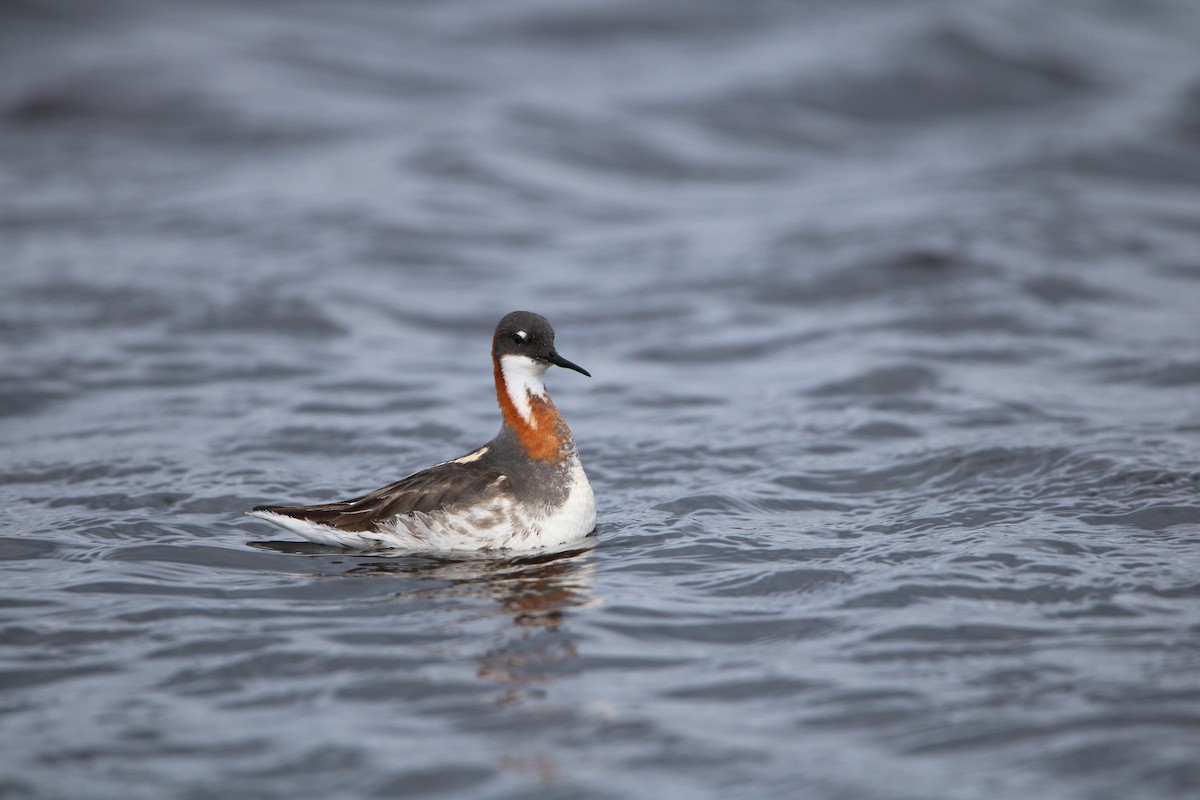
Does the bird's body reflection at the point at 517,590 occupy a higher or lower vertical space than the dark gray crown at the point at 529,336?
lower

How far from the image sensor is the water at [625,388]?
19.2 ft

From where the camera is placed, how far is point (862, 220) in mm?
16609

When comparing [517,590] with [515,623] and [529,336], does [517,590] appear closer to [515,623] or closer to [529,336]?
[515,623]

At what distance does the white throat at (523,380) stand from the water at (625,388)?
3.41ft

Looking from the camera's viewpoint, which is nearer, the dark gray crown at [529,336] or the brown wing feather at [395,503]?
the brown wing feather at [395,503]

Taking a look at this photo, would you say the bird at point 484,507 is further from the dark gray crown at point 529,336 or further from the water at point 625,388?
the water at point 625,388

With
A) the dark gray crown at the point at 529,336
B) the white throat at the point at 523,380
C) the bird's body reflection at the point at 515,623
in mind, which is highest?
the dark gray crown at the point at 529,336

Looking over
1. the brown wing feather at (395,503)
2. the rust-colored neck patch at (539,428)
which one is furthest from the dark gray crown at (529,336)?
the brown wing feather at (395,503)

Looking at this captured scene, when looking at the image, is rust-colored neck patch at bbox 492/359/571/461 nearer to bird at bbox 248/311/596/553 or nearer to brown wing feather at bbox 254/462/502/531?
bird at bbox 248/311/596/553

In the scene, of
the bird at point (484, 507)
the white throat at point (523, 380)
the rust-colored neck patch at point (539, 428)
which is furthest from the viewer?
the white throat at point (523, 380)

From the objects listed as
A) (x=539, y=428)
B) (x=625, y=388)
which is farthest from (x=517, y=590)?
(x=625, y=388)

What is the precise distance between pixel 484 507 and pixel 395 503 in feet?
1.77

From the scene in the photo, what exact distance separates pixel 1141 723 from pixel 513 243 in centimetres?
1216

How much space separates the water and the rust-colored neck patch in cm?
72
